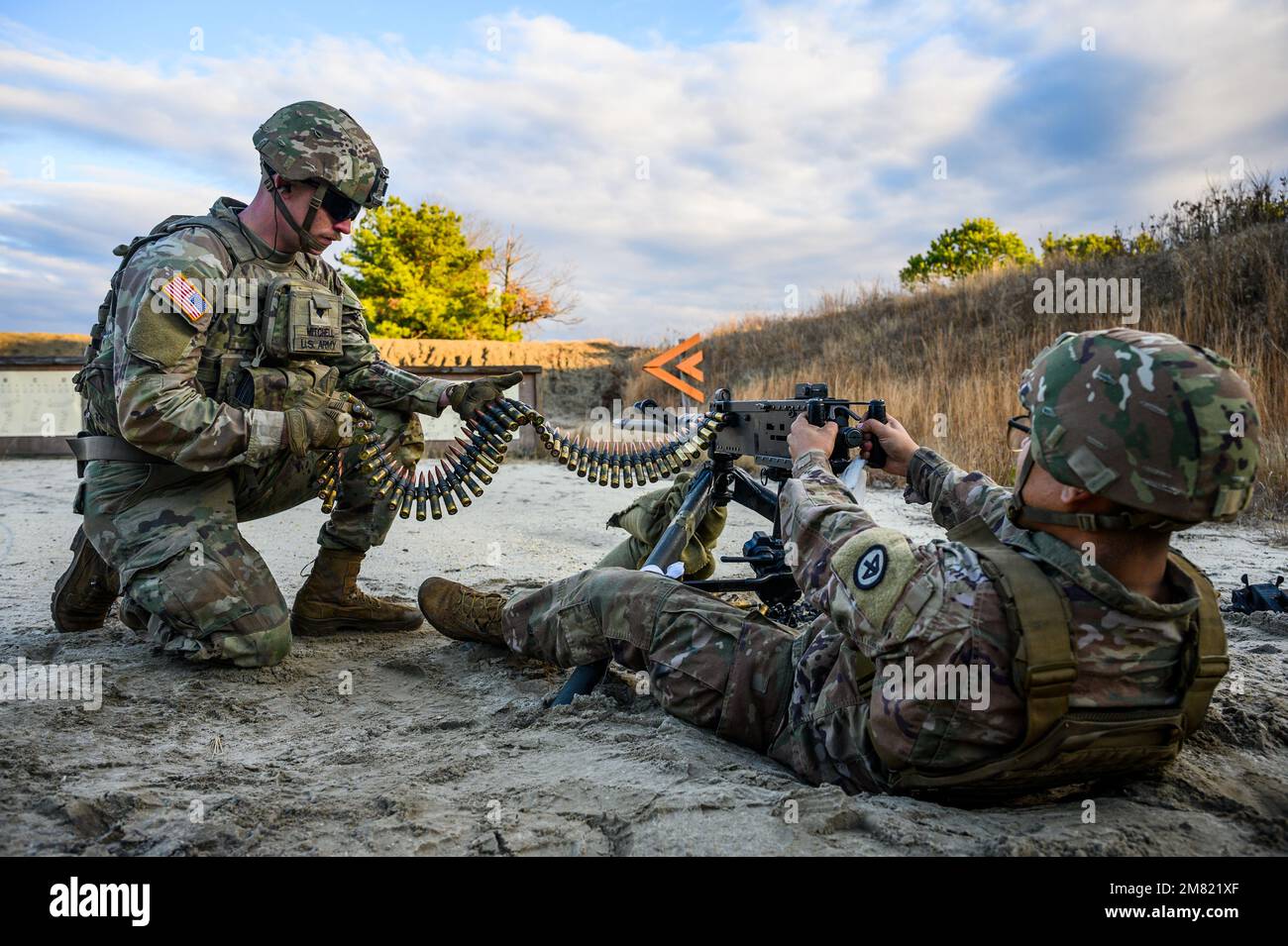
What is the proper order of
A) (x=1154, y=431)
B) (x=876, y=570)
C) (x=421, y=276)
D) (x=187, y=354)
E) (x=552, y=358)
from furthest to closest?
(x=421, y=276), (x=552, y=358), (x=187, y=354), (x=876, y=570), (x=1154, y=431)

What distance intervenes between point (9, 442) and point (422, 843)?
13235 millimetres

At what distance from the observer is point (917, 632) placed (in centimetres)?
197

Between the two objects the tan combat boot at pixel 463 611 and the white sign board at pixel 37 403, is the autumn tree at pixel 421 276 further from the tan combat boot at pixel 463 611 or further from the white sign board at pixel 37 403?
the tan combat boot at pixel 463 611

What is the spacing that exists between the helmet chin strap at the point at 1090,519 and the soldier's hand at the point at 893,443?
1037mm

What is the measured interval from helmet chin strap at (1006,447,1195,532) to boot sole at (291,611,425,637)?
3.18 metres

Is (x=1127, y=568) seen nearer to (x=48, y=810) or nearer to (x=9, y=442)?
(x=48, y=810)

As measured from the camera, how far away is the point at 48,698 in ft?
10.3

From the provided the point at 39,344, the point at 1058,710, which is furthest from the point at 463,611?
the point at 39,344

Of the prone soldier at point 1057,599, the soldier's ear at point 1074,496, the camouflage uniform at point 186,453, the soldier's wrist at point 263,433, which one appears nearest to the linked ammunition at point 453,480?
the camouflage uniform at point 186,453

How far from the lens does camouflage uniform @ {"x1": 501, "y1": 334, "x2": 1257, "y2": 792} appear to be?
1.82 m

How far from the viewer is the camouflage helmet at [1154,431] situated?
176 centimetres

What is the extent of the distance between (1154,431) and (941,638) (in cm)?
61

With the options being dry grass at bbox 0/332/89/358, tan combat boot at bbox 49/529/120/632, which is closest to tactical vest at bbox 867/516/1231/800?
tan combat boot at bbox 49/529/120/632

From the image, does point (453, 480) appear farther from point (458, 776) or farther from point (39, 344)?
point (39, 344)
